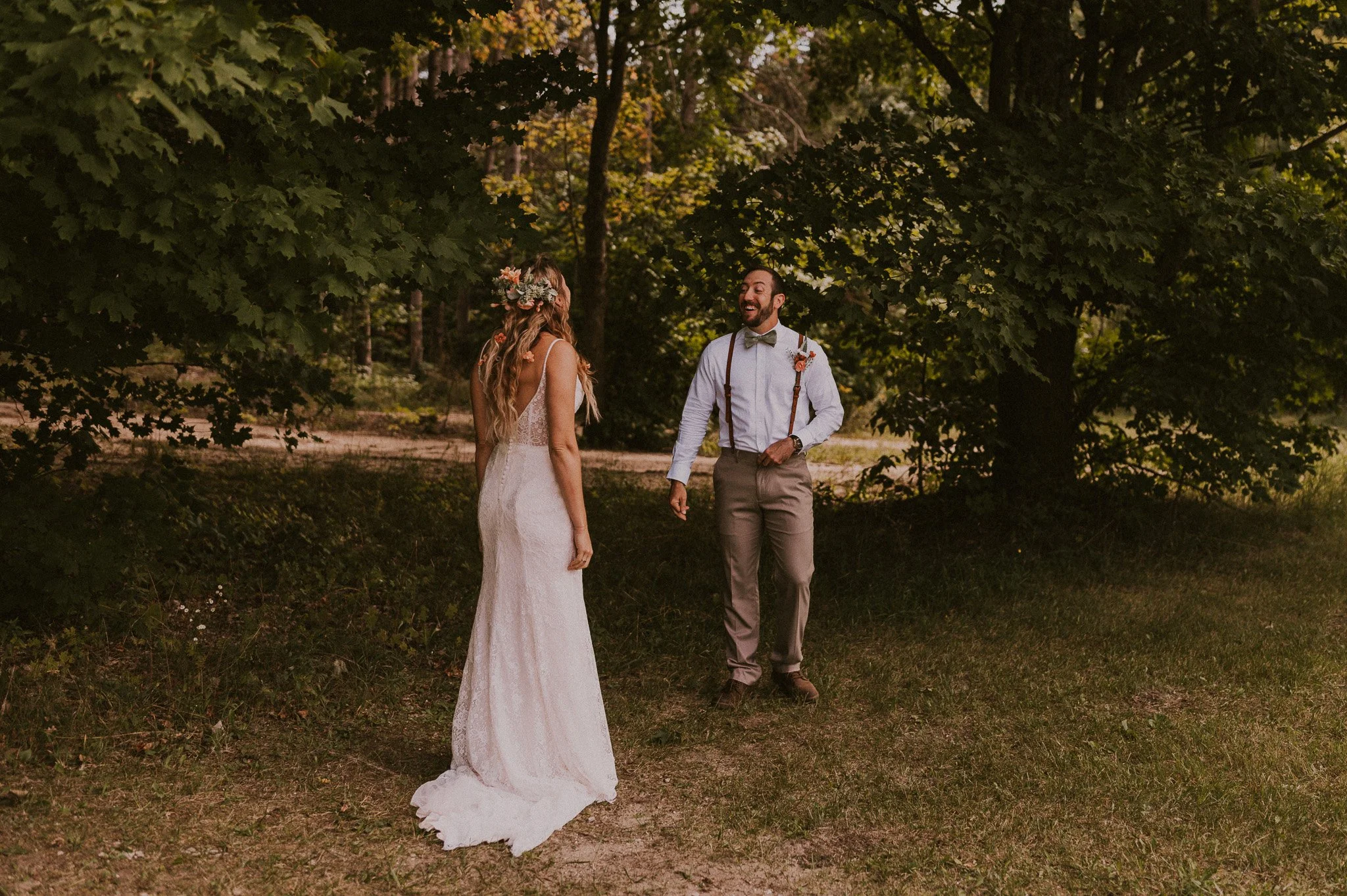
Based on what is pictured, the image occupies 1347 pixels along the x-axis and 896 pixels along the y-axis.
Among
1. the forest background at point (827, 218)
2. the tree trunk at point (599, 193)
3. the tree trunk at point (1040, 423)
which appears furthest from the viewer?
the tree trunk at point (599, 193)

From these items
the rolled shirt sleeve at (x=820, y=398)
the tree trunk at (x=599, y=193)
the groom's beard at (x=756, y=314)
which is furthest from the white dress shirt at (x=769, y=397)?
the tree trunk at (x=599, y=193)

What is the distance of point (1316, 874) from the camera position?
4371 millimetres

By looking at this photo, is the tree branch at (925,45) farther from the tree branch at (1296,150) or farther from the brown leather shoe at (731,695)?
the brown leather shoe at (731,695)

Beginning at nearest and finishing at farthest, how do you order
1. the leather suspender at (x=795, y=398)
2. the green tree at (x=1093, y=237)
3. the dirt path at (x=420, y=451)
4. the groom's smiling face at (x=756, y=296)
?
the groom's smiling face at (x=756, y=296) → the leather suspender at (x=795, y=398) → the green tree at (x=1093, y=237) → the dirt path at (x=420, y=451)

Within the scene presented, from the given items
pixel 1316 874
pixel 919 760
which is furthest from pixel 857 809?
pixel 1316 874

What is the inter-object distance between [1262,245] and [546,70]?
189 inches

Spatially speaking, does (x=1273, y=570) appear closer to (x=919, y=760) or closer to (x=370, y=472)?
(x=919, y=760)

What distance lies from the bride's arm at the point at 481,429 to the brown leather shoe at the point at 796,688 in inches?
87.1

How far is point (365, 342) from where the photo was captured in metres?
24.0

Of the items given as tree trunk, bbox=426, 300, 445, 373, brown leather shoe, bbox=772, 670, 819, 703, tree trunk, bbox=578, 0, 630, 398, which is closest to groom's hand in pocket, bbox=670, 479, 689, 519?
brown leather shoe, bbox=772, 670, 819, 703

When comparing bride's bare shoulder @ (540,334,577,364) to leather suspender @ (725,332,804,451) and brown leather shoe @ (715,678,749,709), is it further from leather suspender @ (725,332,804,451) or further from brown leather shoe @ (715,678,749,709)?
brown leather shoe @ (715,678,749,709)

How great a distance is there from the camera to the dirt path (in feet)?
44.2

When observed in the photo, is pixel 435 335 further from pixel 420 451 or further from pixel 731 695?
pixel 731 695

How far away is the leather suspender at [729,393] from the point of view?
612 cm
